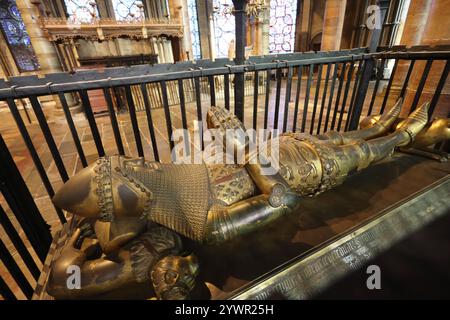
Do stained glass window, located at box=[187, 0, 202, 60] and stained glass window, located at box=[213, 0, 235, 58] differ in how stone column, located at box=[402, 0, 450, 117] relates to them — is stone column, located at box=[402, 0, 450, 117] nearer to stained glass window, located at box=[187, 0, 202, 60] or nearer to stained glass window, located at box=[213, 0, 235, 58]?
stained glass window, located at box=[187, 0, 202, 60]

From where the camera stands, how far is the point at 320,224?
1.55 metres

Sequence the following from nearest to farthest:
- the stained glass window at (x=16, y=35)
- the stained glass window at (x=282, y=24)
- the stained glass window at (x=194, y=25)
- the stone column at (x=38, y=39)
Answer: the stone column at (x=38, y=39)
the stained glass window at (x=16, y=35)
the stained glass window at (x=194, y=25)
the stained glass window at (x=282, y=24)

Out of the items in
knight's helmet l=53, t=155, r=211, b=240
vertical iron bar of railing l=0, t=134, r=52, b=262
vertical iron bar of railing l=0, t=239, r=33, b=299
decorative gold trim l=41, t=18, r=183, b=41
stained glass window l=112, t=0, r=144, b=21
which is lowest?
vertical iron bar of railing l=0, t=239, r=33, b=299

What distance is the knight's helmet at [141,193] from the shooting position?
3.00ft

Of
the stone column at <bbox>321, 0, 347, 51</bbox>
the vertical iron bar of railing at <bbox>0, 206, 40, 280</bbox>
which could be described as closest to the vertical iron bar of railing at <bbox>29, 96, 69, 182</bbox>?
the vertical iron bar of railing at <bbox>0, 206, 40, 280</bbox>

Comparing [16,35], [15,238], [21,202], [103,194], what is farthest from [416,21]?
[16,35]

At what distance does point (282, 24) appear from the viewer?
17.5m

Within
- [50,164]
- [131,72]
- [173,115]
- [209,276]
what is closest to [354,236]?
[209,276]

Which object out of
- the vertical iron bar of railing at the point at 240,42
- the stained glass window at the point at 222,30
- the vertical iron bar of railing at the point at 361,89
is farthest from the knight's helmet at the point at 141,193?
the stained glass window at the point at 222,30

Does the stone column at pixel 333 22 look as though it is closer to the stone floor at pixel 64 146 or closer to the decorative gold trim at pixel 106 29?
the stone floor at pixel 64 146

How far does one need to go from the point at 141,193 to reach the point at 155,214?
Answer: 5.6 inches

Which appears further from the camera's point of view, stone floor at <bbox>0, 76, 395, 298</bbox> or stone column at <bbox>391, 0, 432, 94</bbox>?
stone column at <bbox>391, 0, 432, 94</bbox>

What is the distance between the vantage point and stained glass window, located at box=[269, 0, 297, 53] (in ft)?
55.5

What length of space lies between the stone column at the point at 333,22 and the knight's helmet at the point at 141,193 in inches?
424
